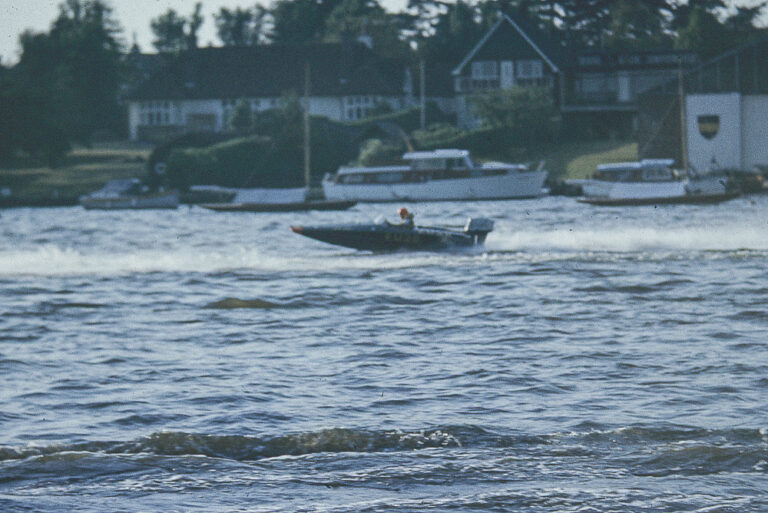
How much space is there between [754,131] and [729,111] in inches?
77.5

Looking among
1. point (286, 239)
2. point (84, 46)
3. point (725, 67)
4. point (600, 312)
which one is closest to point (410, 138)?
point (725, 67)

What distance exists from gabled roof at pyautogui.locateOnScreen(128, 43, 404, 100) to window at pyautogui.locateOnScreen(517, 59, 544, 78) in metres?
11.3

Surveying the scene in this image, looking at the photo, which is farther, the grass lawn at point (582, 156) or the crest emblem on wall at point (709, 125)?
the grass lawn at point (582, 156)

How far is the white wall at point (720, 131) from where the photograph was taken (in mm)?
73750

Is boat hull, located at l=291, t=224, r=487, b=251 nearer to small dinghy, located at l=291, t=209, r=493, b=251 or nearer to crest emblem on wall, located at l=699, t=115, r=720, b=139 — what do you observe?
small dinghy, located at l=291, t=209, r=493, b=251

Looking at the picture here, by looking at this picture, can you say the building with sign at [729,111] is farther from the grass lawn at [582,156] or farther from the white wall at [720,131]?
the grass lawn at [582,156]

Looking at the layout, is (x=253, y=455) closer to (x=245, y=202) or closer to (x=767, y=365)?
(x=767, y=365)

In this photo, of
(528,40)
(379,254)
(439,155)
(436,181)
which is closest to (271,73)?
(528,40)

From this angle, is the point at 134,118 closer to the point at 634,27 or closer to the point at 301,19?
the point at 301,19

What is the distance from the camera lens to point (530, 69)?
98.2m

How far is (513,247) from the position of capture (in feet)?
125

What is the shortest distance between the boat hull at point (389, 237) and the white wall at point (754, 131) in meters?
44.1

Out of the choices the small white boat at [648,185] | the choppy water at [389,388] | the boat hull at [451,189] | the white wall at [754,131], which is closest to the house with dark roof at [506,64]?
the boat hull at [451,189]

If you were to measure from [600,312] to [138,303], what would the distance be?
943 centimetres
